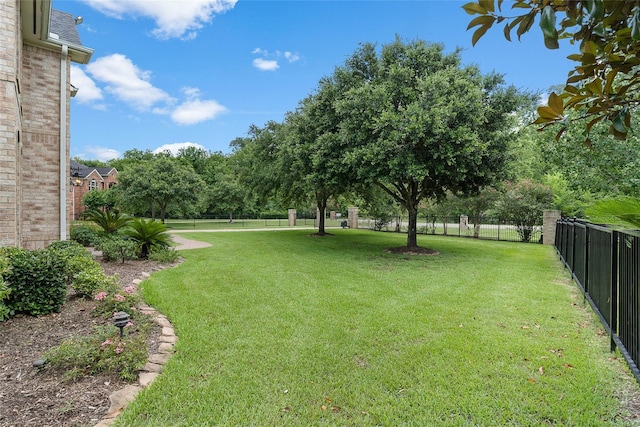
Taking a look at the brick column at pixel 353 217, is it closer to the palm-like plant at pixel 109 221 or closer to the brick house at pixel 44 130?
the palm-like plant at pixel 109 221

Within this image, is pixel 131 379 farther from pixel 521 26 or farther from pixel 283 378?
pixel 521 26

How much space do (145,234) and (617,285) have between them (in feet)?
31.1

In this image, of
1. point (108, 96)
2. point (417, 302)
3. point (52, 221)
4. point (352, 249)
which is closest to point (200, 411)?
point (417, 302)

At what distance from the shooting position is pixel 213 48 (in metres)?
17.2

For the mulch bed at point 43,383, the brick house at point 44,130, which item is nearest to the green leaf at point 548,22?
the mulch bed at point 43,383

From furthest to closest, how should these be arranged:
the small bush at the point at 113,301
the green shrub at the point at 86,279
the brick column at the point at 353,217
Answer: the brick column at the point at 353,217, the green shrub at the point at 86,279, the small bush at the point at 113,301

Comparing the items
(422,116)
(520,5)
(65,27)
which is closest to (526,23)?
(520,5)

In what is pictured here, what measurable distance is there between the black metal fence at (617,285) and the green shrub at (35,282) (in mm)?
6265

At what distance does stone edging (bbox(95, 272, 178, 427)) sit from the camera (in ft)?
8.59

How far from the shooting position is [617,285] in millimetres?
3762

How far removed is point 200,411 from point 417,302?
3.98 m

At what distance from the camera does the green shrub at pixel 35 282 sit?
4.32 m

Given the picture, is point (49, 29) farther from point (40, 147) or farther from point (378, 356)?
point (378, 356)

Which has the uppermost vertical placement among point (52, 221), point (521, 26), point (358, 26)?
point (358, 26)
